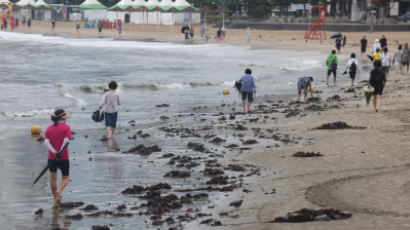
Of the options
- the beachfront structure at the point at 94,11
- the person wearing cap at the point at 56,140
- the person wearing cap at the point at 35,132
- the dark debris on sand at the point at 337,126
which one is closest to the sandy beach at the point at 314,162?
the dark debris on sand at the point at 337,126

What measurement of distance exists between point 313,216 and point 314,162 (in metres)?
4.12

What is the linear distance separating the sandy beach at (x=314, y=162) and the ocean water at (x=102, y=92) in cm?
116

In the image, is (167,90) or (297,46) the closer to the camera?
(167,90)

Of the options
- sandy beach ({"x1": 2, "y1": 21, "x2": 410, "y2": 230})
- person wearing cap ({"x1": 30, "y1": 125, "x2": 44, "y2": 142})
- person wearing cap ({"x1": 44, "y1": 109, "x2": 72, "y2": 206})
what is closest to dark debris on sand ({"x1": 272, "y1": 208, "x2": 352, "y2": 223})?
sandy beach ({"x1": 2, "y1": 21, "x2": 410, "y2": 230})

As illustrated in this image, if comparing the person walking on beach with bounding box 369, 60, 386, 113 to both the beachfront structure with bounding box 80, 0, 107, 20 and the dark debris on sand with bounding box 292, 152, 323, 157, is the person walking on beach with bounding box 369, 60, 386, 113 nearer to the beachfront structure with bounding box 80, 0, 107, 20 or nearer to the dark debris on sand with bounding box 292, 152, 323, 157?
the dark debris on sand with bounding box 292, 152, 323, 157

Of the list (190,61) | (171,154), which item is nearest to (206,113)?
(171,154)

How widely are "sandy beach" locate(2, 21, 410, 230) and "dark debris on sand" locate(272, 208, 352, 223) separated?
13 cm

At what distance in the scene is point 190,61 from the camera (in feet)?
166

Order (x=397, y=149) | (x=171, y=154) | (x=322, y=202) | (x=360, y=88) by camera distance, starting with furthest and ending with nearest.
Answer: (x=360, y=88), (x=171, y=154), (x=397, y=149), (x=322, y=202)

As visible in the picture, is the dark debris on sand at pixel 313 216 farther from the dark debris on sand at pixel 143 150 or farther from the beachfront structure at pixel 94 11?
the beachfront structure at pixel 94 11

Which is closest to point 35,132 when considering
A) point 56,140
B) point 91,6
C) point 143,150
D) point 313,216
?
point 143,150

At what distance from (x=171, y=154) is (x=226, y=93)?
1480 cm

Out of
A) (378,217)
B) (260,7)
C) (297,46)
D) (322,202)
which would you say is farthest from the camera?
(260,7)

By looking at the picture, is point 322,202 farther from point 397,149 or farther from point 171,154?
point 171,154
